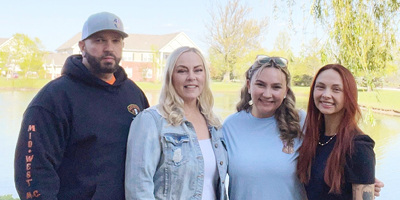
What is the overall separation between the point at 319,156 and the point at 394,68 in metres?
3.79

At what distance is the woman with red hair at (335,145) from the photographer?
152 cm

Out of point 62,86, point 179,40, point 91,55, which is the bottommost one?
point 62,86

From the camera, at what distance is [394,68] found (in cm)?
480

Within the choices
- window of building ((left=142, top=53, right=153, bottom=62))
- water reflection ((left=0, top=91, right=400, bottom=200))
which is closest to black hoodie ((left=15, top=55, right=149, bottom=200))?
water reflection ((left=0, top=91, right=400, bottom=200))

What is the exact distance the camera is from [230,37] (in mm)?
13078

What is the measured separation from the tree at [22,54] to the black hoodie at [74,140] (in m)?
10.8

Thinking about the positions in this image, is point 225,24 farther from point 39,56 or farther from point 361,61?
point 361,61

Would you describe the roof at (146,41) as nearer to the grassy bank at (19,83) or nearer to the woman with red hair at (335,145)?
the grassy bank at (19,83)

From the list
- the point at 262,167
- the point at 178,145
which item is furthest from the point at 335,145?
the point at 178,145

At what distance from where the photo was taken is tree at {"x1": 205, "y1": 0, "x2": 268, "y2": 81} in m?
12.1

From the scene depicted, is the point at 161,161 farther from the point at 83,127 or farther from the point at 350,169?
the point at 350,169

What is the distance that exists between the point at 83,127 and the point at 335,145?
1.13m

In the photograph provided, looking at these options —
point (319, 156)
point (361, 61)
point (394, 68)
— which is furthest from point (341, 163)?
point (394, 68)

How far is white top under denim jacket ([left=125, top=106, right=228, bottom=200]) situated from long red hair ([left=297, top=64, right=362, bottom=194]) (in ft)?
1.66
